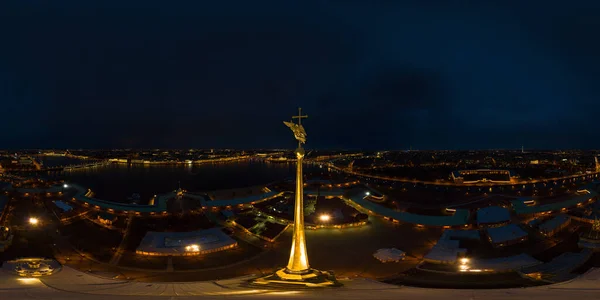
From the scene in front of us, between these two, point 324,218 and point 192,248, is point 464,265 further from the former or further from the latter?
point 192,248

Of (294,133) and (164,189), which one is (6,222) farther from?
(164,189)

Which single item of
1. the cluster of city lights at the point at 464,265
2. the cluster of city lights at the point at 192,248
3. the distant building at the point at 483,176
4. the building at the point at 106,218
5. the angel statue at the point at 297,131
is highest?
the angel statue at the point at 297,131

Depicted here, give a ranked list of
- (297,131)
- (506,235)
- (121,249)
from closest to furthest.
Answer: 1. (297,131)
2. (121,249)
3. (506,235)

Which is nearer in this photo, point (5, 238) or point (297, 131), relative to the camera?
point (297, 131)

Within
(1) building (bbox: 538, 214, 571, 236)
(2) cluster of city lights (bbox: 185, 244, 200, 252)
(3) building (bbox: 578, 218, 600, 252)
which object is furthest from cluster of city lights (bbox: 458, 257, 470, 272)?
(2) cluster of city lights (bbox: 185, 244, 200, 252)

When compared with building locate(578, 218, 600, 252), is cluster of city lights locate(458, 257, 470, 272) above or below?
below

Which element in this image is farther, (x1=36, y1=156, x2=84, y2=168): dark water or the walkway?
(x1=36, y1=156, x2=84, y2=168): dark water

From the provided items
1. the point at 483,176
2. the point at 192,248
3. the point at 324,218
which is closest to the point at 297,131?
the point at 192,248

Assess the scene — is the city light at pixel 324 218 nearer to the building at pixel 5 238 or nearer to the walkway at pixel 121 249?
the walkway at pixel 121 249

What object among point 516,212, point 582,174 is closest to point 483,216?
point 516,212

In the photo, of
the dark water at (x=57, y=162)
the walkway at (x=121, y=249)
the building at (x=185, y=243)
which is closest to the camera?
the walkway at (x=121, y=249)

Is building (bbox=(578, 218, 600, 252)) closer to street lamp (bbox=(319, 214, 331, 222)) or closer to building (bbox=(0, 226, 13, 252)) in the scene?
street lamp (bbox=(319, 214, 331, 222))

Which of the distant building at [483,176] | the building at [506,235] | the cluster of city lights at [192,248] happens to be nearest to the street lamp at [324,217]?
the cluster of city lights at [192,248]
